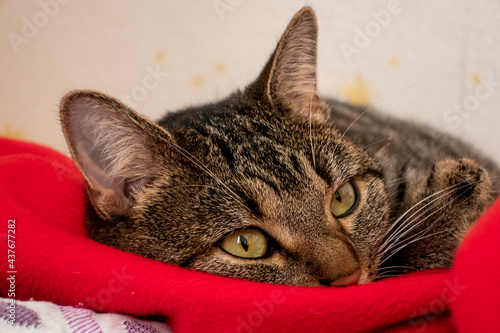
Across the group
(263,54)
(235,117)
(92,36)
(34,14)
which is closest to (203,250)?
(235,117)

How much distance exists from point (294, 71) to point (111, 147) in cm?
56

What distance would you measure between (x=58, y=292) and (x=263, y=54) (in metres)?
1.45

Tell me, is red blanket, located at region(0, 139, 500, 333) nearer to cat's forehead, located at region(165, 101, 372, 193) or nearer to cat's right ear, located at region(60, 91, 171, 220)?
cat's right ear, located at region(60, 91, 171, 220)

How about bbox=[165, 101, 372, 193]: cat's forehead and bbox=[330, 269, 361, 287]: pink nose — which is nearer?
bbox=[330, 269, 361, 287]: pink nose

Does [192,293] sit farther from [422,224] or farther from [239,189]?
[422,224]

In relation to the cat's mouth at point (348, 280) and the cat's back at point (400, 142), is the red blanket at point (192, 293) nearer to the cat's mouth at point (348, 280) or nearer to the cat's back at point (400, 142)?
the cat's mouth at point (348, 280)

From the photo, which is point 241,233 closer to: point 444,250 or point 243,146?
point 243,146

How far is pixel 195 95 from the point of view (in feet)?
6.89

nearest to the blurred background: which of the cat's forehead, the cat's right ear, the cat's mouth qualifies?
the cat's forehead

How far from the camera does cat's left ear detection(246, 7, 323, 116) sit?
1.14 m

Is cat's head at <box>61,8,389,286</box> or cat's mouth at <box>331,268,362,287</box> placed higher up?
cat's head at <box>61,8,389,286</box>

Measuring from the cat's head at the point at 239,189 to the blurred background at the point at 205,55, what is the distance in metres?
0.83

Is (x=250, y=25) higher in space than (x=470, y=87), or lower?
higher

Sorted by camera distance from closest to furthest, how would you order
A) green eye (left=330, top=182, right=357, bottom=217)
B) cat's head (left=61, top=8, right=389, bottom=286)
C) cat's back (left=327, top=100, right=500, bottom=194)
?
cat's head (left=61, top=8, right=389, bottom=286) < green eye (left=330, top=182, right=357, bottom=217) < cat's back (left=327, top=100, right=500, bottom=194)
